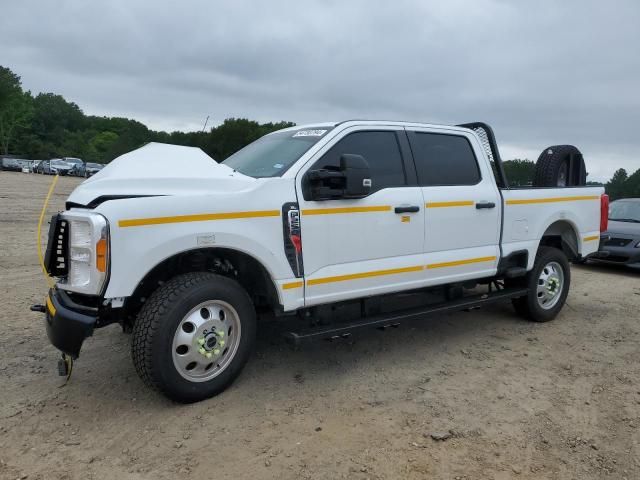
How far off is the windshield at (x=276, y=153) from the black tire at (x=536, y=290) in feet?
9.71

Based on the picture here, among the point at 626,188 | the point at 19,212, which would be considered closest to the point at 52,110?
the point at 19,212

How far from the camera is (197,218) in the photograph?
11.7 ft

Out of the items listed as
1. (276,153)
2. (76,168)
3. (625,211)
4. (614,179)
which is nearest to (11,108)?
(76,168)

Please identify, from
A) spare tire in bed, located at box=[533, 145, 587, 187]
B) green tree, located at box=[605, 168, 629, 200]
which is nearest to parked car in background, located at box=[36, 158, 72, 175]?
green tree, located at box=[605, 168, 629, 200]

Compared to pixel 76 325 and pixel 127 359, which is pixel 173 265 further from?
pixel 127 359

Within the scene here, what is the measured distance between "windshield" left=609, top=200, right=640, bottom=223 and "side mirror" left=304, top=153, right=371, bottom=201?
8.92 m

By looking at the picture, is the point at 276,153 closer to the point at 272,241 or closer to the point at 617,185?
the point at 272,241

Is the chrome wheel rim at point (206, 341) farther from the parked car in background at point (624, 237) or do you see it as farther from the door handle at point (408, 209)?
the parked car in background at point (624, 237)

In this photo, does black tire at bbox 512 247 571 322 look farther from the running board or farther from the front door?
the front door

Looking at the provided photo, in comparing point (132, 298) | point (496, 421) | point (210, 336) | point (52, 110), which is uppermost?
point (52, 110)

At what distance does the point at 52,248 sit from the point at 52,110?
11562 centimetres

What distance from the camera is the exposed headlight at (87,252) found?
3.23 m

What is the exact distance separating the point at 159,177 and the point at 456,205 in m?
2.69

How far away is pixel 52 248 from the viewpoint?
361 centimetres
